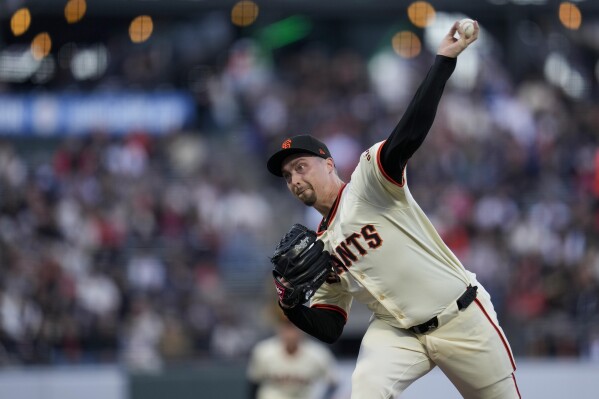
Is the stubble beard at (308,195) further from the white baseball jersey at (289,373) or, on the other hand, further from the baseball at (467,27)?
the white baseball jersey at (289,373)

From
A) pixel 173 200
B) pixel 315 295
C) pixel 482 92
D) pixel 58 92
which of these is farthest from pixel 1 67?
pixel 315 295

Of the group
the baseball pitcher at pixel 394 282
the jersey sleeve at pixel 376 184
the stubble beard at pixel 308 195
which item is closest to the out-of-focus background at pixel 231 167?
the baseball pitcher at pixel 394 282

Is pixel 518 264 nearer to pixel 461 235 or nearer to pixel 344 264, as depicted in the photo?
pixel 461 235

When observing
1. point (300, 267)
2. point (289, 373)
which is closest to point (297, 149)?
point (300, 267)

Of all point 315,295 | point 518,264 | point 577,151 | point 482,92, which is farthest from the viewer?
point 482,92

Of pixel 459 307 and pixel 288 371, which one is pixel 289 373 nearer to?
pixel 288 371

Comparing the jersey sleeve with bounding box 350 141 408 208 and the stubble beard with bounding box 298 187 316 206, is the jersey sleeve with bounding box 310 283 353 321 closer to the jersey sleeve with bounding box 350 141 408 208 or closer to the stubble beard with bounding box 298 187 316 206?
the stubble beard with bounding box 298 187 316 206
